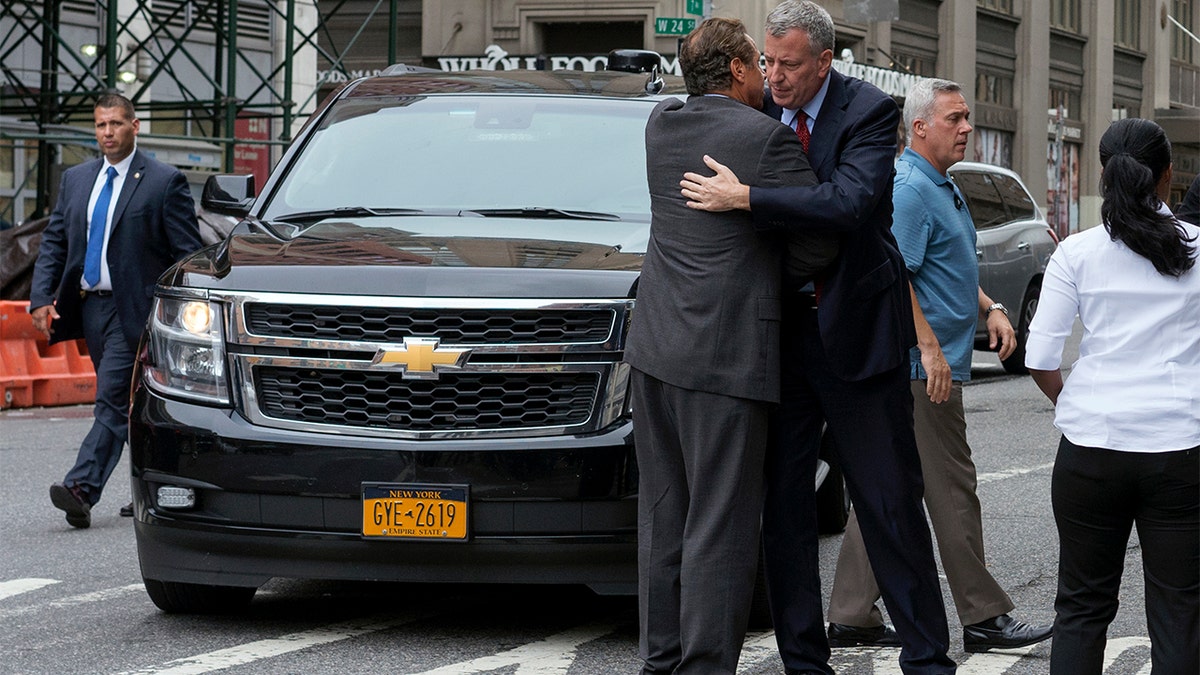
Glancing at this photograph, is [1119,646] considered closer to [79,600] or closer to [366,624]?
[366,624]

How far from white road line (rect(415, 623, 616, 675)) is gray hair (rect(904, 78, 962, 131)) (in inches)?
77.6

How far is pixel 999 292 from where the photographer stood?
1565 cm

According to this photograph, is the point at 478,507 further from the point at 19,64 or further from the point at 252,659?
the point at 19,64

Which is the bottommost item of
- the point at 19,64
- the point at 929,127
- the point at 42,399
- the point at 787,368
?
the point at 42,399

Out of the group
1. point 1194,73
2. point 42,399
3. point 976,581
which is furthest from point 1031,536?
point 1194,73

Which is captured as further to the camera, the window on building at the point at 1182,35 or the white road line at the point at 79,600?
the window on building at the point at 1182,35

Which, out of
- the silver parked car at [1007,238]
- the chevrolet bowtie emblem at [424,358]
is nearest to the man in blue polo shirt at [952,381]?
the chevrolet bowtie emblem at [424,358]

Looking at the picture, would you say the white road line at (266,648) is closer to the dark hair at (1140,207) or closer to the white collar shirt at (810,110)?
the white collar shirt at (810,110)

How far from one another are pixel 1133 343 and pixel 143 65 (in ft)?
80.8

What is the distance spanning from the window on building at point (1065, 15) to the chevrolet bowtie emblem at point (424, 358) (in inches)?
1849

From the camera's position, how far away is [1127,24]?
54344 mm

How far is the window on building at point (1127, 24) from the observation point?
176ft

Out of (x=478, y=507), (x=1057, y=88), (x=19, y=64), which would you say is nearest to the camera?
(x=478, y=507)

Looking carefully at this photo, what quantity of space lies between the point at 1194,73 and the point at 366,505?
5453 cm
